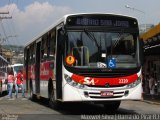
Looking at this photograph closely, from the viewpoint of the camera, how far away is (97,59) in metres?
15.4

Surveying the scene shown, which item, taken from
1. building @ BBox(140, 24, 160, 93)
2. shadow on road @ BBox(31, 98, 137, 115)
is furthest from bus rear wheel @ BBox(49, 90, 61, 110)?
building @ BBox(140, 24, 160, 93)

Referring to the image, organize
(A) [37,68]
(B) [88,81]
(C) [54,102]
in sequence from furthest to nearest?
(A) [37,68], (C) [54,102], (B) [88,81]

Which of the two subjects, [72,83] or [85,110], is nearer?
[72,83]

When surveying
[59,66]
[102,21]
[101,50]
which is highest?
[102,21]

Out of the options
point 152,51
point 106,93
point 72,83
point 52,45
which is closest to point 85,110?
point 52,45

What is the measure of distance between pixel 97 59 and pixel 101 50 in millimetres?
361

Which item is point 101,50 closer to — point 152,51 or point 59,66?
point 59,66

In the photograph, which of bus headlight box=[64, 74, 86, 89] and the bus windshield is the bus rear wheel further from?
the bus windshield

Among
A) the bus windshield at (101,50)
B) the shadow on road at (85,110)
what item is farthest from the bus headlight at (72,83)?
the shadow on road at (85,110)

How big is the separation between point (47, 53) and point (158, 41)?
9172 mm

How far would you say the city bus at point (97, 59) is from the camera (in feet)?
50.1

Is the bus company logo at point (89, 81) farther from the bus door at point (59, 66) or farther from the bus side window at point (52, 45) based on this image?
the bus side window at point (52, 45)

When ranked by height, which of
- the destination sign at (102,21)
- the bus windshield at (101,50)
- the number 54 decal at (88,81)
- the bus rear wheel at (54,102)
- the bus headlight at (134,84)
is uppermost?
the destination sign at (102,21)

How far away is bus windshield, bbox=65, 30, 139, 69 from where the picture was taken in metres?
15.4
